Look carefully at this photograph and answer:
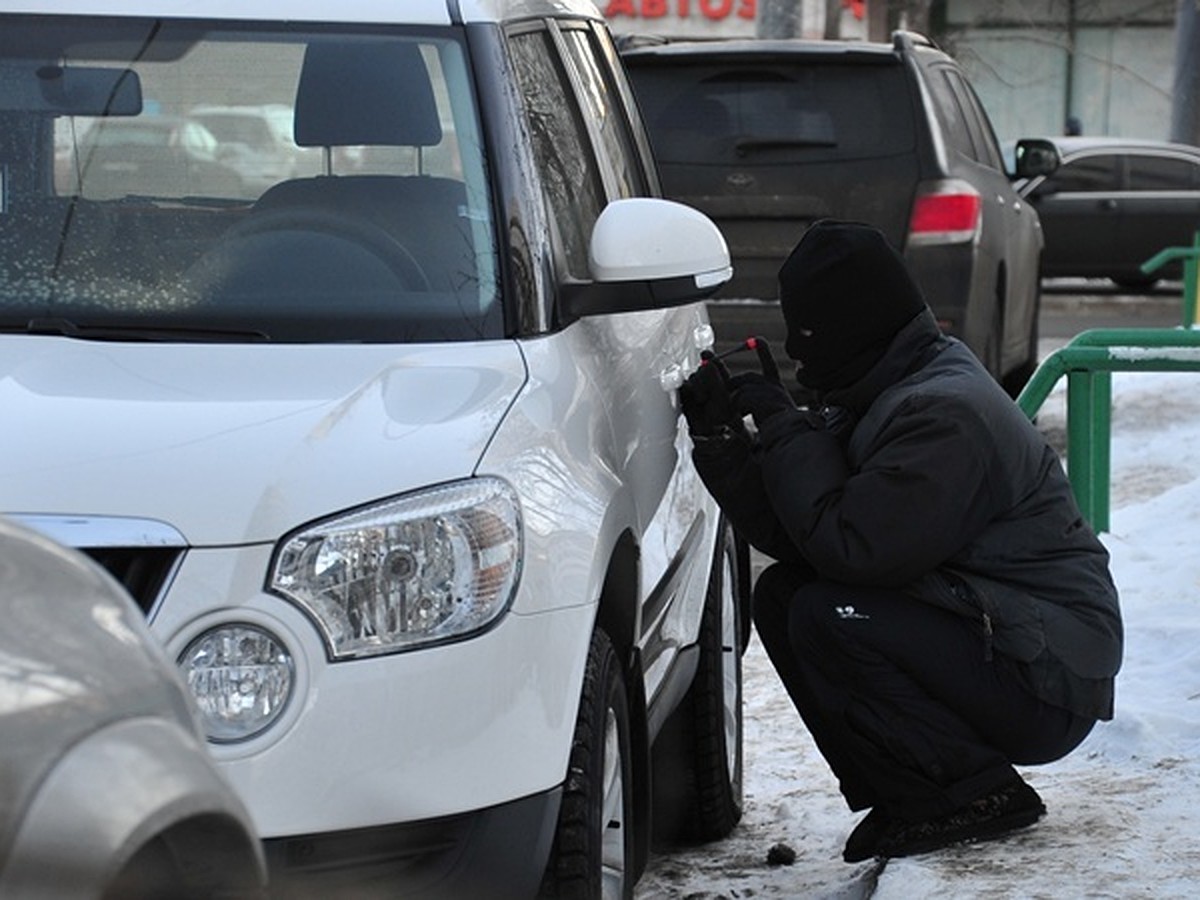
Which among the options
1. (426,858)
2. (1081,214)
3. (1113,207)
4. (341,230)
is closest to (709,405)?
(341,230)

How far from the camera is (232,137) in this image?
14.5 feet

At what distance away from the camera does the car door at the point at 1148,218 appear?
21.5m

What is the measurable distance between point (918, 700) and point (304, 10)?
1666mm

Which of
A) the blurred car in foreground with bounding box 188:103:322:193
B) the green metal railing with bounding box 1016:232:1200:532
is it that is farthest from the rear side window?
the blurred car in foreground with bounding box 188:103:322:193

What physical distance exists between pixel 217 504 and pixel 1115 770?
2.73m

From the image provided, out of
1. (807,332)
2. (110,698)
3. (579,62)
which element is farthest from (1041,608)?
(110,698)

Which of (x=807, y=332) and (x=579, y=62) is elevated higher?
(x=579, y=62)

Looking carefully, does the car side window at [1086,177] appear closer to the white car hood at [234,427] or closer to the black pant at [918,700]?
the black pant at [918,700]

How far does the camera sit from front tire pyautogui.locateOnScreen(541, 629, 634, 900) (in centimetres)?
340

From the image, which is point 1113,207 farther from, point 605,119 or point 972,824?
point 972,824

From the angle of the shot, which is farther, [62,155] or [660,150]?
[660,150]

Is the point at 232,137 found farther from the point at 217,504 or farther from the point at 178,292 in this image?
the point at 217,504

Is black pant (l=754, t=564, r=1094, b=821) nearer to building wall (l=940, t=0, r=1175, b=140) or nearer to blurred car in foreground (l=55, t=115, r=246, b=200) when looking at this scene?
blurred car in foreground (l=55, t=115, r=246, b=200)

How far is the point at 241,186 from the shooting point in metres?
4.11
